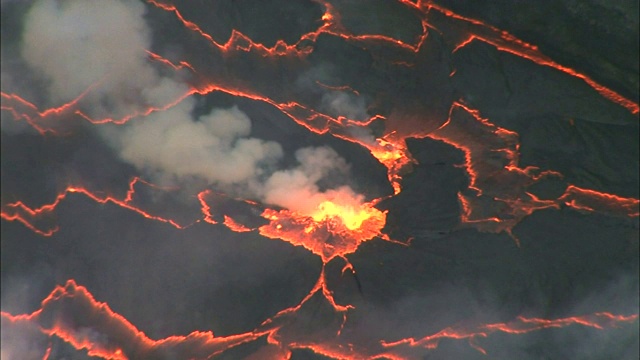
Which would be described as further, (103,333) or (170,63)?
(170,63)

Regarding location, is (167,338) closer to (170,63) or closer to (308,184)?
(308,184)

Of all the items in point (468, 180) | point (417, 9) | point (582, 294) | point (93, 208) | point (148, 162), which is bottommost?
point (93, 208)

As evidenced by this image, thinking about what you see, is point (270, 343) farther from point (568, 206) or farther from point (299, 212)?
point (568, 206)

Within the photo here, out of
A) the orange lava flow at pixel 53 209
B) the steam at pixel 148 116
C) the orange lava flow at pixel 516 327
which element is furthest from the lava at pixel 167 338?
the steam at pixel 148 116

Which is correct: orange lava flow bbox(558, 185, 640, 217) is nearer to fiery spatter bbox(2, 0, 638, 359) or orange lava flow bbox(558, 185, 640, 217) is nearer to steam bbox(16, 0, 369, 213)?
fiery spatter bbox(2, 0, 638, 359)

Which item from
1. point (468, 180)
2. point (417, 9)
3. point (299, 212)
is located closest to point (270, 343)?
point (299, 212)

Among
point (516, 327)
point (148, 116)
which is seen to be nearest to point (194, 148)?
point (148, 116)
